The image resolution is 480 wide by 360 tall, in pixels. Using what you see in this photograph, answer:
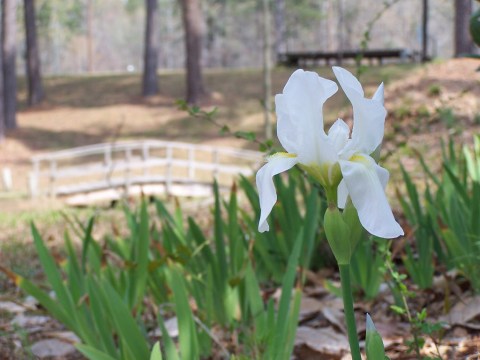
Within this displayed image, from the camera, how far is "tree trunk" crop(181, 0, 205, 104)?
20.8 meters

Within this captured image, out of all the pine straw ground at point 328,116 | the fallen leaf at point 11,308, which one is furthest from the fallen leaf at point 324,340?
the fallen leaf at point 11,308

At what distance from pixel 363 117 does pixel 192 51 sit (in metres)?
20.4

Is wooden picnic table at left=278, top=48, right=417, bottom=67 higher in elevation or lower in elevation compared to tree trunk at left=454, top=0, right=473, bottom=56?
lower

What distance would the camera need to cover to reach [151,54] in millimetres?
23391

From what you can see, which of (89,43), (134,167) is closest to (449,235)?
(134,167)

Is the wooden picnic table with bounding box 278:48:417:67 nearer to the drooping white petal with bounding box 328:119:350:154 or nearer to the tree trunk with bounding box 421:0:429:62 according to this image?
the tree trunk with bounding box 421:0:429:62

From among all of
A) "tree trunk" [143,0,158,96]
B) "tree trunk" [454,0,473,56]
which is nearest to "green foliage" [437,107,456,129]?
"tree trunk" [454,0,473,56]

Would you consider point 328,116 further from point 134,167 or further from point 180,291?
point 180,291

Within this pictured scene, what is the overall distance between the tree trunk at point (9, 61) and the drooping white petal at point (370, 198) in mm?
20393

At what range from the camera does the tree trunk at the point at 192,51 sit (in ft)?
68.3

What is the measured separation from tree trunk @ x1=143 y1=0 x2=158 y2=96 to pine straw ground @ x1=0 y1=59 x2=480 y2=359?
458mm

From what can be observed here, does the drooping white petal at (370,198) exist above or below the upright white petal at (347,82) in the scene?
below

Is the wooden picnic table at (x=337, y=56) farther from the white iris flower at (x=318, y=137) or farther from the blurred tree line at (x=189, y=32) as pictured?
the white iris flower at (x=318, y=137)

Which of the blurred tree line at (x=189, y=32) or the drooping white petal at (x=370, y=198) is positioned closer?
the drooping white petal at (x=370, y=198)
